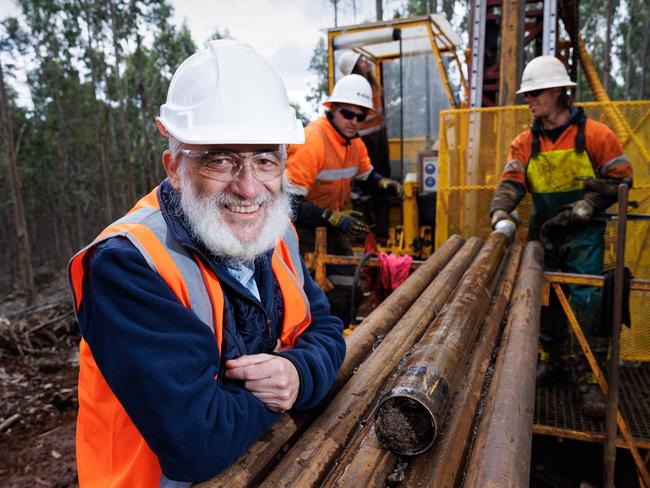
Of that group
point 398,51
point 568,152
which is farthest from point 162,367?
point 398,51

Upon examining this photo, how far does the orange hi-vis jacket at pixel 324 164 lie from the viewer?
452 cm

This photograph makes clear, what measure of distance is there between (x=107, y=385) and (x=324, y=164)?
3.64 metres

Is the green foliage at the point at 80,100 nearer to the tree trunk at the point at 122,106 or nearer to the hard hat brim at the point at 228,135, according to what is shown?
the tree trunk at the point at 122,106

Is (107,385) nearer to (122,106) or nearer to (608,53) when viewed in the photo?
(122,106)

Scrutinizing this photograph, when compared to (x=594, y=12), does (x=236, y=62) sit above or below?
below

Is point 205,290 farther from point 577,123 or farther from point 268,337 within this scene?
point 577,123

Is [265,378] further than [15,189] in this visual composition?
No

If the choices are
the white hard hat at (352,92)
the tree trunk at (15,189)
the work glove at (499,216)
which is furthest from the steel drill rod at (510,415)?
the tree trunk at (15,189)

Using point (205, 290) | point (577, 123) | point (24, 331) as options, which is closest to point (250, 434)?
point (205, 290)

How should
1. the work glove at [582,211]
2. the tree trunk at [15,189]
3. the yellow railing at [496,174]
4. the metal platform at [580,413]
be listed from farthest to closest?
the tree trunk at [15,189]
the yellow railing at [496,174]
the work glove at [582,211]
the metal platform at [580,413]

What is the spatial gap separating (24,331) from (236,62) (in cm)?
1011

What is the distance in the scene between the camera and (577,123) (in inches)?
158

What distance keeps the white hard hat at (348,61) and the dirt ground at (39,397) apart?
602 centimetres

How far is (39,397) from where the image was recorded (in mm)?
7176
